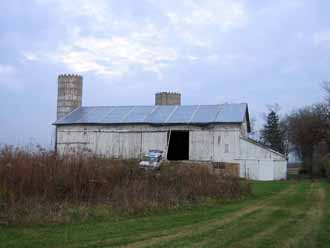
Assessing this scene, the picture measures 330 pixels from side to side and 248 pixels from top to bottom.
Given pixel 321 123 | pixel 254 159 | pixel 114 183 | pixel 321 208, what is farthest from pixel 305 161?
pixel 114 183

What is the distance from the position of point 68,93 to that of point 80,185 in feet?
103

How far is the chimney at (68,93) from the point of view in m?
40.7

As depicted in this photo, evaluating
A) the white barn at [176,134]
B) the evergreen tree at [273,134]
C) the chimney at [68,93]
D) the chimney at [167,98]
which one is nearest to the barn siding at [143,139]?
the white barn at [176,134]

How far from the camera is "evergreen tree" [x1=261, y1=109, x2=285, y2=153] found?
213 feet

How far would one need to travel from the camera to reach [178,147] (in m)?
36.9

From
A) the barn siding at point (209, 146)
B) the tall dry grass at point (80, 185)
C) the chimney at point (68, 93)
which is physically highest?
the chimney at point (68, 93)

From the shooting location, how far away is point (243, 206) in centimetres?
1317

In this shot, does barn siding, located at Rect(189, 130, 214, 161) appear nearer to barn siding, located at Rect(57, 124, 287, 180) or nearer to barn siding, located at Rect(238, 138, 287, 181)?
barn siding, located at Rect(57, 124, 287, 180)

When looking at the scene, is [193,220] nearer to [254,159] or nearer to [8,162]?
[8,162]

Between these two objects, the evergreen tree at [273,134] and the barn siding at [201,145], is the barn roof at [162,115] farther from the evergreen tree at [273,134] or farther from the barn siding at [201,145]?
the evergreen tree at [273,134]

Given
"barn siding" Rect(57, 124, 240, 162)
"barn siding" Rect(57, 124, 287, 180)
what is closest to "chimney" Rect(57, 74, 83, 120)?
"barn siding" Rect(57, 124, 240, 162)

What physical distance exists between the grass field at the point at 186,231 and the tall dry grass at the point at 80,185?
2.69ft

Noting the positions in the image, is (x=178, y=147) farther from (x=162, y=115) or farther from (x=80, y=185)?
(x=80, y=185)

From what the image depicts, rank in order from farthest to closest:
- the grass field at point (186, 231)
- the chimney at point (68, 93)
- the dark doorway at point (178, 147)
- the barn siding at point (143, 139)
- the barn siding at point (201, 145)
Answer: the chimney at point (68, 93) → the dark doorway at point (178, 147) → the barn siding at point (201, 145) → the barn siding at point (143, 139) → the grass field at point (186, 231)
